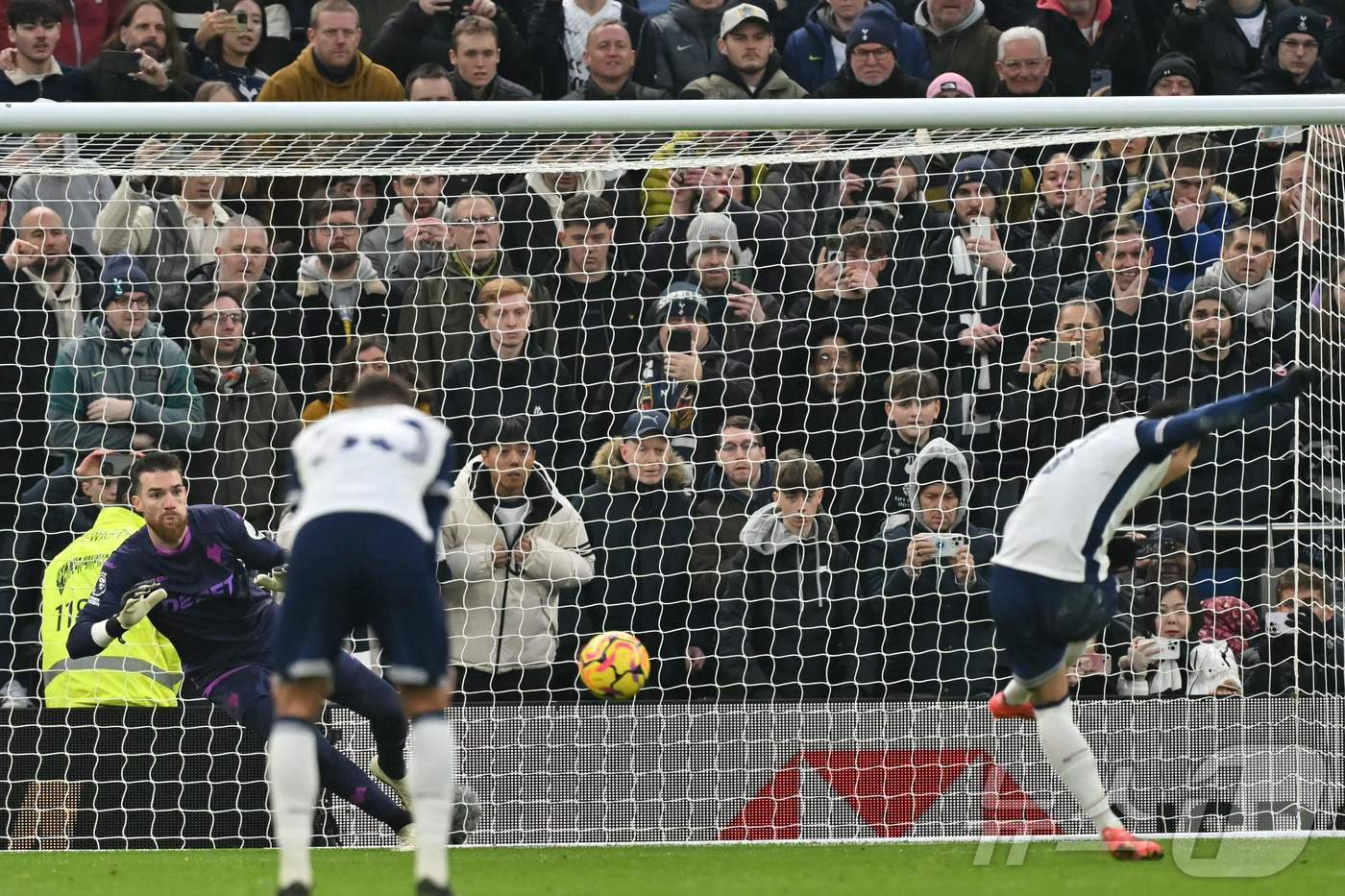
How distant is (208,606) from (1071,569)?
12.5ft

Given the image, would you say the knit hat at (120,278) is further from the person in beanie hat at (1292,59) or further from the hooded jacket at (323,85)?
the person in beanie hat at (1292,59)

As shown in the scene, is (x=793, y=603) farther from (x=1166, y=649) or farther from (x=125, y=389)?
(x=125, y=389)

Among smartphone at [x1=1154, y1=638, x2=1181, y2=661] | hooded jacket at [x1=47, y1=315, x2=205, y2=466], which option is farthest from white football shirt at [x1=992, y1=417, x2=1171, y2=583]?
hooded jacket at [x1=47, y1=315, x2=205, y2=466]

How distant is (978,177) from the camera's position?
1082cm

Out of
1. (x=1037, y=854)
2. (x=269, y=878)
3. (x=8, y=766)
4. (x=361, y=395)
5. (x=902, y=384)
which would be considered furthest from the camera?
(x=902, y=384)

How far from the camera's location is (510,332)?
1009 centimetres

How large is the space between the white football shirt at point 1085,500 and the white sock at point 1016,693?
0.54 metres

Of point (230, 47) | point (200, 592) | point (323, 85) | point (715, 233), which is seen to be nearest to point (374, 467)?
point (200, 592)

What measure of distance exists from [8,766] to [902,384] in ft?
16.2

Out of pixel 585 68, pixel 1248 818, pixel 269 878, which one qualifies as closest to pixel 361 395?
pixel 269 878

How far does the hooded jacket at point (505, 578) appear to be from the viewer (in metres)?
9.57

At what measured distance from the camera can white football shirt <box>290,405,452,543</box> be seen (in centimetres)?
598

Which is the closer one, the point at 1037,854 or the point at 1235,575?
the point at 1037,854

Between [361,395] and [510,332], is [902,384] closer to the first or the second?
[510,332]
